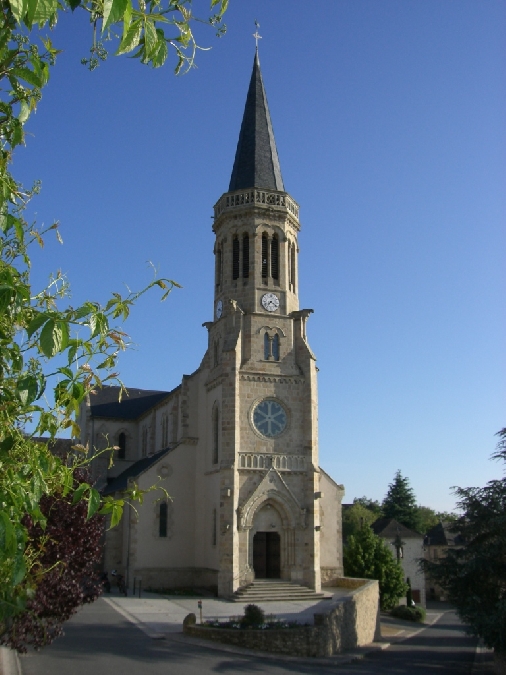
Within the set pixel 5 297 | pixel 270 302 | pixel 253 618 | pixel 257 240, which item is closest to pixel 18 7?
pixel 5 297

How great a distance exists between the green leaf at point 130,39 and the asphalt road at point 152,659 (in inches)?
683

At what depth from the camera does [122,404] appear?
5328 centimetres

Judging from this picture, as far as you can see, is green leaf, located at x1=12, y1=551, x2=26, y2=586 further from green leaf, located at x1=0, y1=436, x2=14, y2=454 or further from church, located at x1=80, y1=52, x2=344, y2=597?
church, located at x1=80, y1=52, x2=344, y2=597

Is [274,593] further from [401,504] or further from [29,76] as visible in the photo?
[401,504]

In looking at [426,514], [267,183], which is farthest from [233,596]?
[426,514]

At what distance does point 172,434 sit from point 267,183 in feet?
50.9

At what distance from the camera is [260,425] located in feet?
111

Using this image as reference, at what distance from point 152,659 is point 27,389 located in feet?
57.6

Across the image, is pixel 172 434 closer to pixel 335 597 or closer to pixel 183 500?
pixel 183 500

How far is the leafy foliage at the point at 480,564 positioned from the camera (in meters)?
24.0

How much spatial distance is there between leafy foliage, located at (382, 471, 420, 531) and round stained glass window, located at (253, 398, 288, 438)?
49498 millimetres

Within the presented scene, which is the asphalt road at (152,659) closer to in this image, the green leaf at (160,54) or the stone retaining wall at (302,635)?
the stone retaining wall at (302,635)

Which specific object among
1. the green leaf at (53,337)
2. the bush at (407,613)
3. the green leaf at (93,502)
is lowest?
the bush at (407,613)

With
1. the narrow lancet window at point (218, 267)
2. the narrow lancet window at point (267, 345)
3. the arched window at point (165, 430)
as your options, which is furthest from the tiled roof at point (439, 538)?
the narrow lancet window at point (218, 267)
